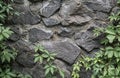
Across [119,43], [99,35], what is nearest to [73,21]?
[99,35]

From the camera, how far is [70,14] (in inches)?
104

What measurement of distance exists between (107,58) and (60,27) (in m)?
0.57

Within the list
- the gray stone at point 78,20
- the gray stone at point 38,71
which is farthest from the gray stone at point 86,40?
the gray stone at point 38,71

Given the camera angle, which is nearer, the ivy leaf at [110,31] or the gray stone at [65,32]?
the ivy leaf at [110,31]

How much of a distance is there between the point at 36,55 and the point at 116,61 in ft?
2.57

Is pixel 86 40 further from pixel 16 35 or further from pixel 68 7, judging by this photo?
pixel 16 35

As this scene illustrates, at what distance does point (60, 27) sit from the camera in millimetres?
2658

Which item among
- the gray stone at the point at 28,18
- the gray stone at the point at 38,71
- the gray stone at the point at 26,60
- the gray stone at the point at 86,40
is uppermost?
the gray stone at the point at 28,18

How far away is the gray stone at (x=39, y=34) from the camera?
8.71 feet

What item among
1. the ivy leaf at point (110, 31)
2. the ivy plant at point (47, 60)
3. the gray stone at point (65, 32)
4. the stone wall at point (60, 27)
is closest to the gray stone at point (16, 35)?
the stone wall at point (60, 27)

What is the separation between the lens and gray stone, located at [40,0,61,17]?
2.64 meters

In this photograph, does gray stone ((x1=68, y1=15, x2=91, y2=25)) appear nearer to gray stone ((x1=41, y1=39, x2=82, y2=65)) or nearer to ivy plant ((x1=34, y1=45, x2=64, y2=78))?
gray stone ((x1=41, y1=39, x2=82, y2=65))

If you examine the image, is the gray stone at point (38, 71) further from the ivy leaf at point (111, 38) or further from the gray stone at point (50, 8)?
the ivy leaf at point (111, 38)

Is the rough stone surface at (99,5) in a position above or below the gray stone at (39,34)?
above
